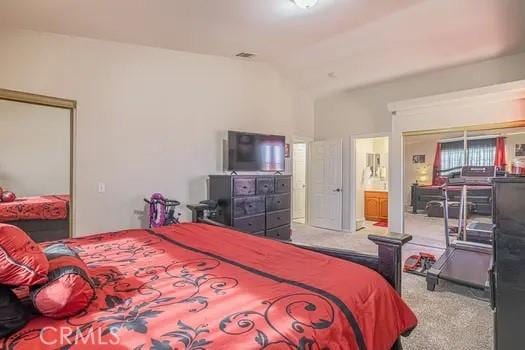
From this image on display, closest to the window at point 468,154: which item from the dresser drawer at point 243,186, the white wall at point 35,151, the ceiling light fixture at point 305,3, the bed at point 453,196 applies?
the bed at point 453,196

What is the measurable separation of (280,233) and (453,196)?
2.82m

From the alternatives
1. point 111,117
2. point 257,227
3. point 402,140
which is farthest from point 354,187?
point 111,117

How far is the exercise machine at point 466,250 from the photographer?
330 centimetres

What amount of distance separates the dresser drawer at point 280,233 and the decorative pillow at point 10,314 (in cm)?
428

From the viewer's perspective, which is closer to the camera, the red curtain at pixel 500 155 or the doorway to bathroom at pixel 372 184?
the red curtain at pixel 500 155

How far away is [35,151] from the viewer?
4.07 meters

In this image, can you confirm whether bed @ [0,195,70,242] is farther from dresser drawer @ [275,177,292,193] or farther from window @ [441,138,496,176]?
window @ [441,138,496,176]

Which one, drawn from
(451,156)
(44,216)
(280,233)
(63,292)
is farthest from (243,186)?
(63,292)

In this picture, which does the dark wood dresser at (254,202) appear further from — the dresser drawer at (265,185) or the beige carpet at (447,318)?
the beige carpet at (447,318)

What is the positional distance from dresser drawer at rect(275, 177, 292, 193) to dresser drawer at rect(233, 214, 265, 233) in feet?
1.90

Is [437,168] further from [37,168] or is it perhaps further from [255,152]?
[37,168]

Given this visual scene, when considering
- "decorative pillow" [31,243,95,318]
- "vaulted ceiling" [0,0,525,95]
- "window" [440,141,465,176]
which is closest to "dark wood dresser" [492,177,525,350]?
"decorative pillow" [31,243,95,318]

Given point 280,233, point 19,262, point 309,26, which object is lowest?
point 280,233

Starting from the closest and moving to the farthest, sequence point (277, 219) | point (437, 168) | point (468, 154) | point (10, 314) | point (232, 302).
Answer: point (10, 314) < point (232, 302) < point (468, 154) < point (437, 168) < point (277, 219)
